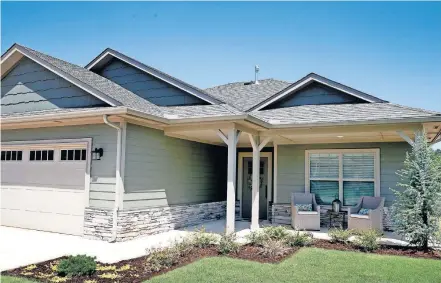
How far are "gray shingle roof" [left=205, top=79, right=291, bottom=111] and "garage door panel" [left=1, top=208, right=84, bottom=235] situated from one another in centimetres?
579

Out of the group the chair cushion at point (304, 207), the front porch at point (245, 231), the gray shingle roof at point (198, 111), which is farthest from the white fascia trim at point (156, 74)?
the chair cushion at point (304, 207)

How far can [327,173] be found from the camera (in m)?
10.8

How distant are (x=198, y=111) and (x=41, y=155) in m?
4.21

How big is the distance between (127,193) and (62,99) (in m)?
3.23

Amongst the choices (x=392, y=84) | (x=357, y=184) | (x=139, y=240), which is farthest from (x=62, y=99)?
(x=392, y=84)

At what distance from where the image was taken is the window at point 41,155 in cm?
922

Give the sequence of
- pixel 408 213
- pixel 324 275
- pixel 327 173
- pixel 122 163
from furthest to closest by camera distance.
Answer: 1. pixel 327 173
2. pixel 122 163
3. pixel 408 213
4. pixel 324 275

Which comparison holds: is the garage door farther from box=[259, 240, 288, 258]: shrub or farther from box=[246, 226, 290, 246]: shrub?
box=[259, 240, 288, 258]: shrub

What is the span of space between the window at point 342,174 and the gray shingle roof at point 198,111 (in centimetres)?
326

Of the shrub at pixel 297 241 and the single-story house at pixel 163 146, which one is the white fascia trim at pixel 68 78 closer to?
the single-story house at pixel 163 146

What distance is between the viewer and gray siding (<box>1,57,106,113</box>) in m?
9.09

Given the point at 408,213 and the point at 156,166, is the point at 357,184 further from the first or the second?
the point at 156,166

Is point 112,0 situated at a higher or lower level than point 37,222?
higher

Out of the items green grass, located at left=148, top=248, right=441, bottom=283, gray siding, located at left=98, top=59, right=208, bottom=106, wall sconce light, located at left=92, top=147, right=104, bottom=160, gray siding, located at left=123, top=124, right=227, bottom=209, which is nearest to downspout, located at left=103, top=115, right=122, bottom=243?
gray siding, located at left=123, top=124, right=227, bottom=209
